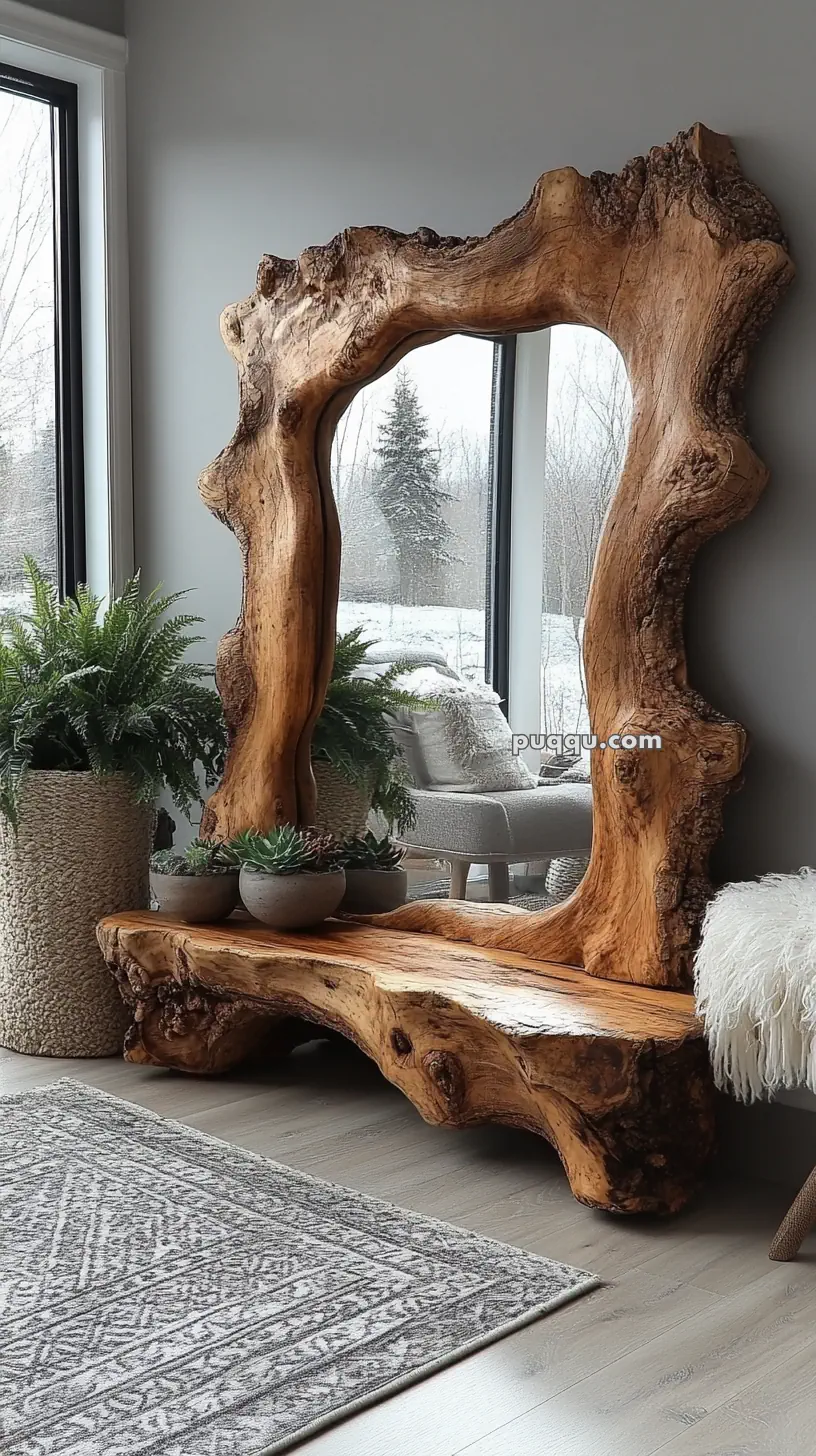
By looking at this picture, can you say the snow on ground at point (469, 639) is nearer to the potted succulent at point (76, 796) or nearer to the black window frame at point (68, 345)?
the potted succulent at point (76, 796)

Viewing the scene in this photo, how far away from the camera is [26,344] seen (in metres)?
3.42

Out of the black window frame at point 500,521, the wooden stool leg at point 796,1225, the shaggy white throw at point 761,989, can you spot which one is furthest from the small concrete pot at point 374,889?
the wooden stool leg at point 796,1225

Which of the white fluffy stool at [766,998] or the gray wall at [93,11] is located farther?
the gray wall at [93,11]

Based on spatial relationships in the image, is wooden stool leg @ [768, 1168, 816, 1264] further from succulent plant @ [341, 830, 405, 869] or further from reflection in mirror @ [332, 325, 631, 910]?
succulent plant @ [341, 830, 405, 869]

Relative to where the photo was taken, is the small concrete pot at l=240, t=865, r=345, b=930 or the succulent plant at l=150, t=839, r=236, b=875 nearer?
the small concrete pot at l=240, t=865, r=345, b=930

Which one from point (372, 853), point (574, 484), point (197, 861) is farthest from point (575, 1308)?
point (574, 484)

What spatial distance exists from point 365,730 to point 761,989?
115cm

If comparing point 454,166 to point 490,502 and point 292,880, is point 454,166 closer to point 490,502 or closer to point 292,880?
point 490,502

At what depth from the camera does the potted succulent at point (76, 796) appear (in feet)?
9.50

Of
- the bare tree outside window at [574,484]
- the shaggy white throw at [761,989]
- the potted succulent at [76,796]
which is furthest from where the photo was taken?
the potted succulent at [76,796]

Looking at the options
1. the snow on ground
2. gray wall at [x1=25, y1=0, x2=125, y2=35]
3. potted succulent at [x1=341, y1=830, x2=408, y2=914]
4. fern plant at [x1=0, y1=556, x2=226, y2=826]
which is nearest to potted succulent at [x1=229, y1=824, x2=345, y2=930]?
potted succulent at [x1=341, y1=830, x2=408, y2=914]

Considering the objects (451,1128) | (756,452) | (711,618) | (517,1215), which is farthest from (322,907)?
(756,452)

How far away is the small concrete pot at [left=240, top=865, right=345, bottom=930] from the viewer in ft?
8.84

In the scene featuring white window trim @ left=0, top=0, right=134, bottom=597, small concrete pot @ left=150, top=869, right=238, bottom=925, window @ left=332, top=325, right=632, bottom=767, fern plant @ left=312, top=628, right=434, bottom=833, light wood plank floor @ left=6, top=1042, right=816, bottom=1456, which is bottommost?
light wood plank floor @ left=6, top=1042, right=816, bottom=1456
